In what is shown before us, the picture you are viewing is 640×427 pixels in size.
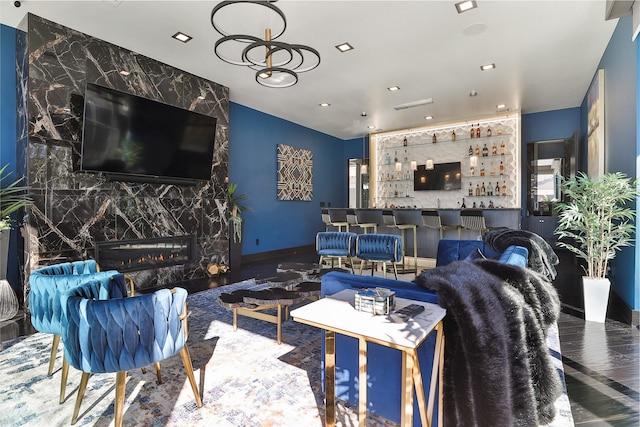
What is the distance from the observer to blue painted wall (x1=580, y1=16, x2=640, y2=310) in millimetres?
3258

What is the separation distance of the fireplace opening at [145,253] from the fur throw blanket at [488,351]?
4253mm

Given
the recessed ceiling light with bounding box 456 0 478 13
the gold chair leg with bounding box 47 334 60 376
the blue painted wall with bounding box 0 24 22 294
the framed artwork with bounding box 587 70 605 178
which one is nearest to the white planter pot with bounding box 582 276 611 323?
the framed artwork with bounding box 587 70 605 178

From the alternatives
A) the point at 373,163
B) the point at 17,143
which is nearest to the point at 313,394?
the point at 17,143

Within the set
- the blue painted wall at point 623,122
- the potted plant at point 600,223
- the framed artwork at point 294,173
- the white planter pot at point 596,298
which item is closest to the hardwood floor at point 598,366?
the white planter pot at point 596,298

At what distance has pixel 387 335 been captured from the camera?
1218mm

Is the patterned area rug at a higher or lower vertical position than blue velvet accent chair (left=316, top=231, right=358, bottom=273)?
lower

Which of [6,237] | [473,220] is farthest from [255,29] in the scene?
[473,220]

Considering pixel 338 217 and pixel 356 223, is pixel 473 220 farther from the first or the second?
pixel 338 217

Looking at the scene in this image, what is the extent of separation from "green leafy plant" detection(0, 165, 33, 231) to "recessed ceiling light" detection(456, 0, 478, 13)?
4.96m

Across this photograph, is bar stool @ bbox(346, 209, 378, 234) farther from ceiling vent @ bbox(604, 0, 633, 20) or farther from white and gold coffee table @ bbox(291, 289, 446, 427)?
white and gold coffee table @ bbox(291, 289, 446, 427)

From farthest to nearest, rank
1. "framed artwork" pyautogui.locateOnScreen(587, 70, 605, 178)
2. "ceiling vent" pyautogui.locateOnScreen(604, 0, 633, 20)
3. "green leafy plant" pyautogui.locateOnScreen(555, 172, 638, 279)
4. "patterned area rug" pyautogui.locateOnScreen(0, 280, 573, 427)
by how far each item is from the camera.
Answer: "framed artwork" pyautogui.locateOnScreen(587, 70, 605, 178) < "green leafy plant" pyautogui.locateOnScreen(555, 172, 638, 279) < "ceiling vent" pyautogui.locateOnScreen(604, 0, 633, 20) < "patterned area rug" pyautogui.locateOnScreen(0, 280, 573, 427)

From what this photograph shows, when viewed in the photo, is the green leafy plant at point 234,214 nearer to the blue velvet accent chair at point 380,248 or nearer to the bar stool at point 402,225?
the blue velvet accent chair at point 380,248

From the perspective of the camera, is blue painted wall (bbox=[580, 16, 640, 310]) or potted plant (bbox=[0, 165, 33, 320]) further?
potted plant (bbox=[0, 165, 33, 320])

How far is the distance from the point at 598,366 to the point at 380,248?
268 cm
